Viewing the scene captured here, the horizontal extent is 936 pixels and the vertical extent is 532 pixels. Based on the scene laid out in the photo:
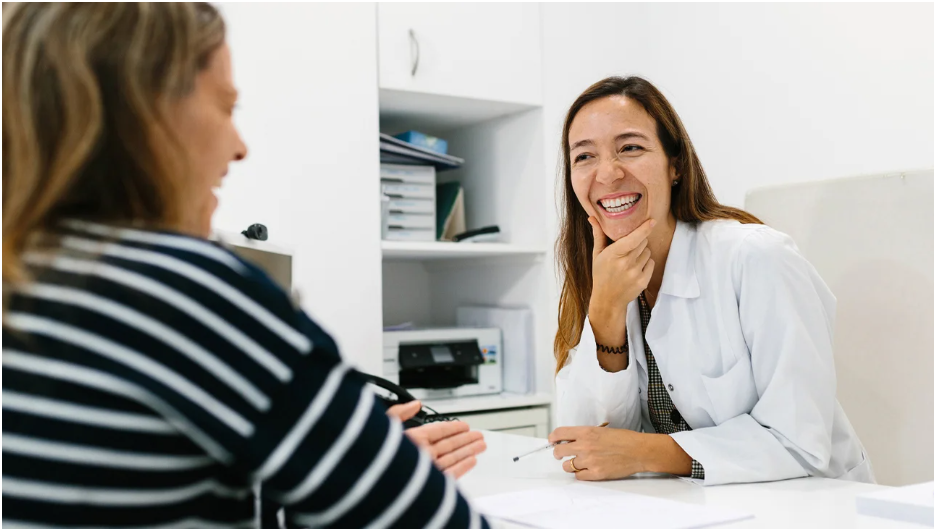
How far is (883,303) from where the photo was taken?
5.36 ft

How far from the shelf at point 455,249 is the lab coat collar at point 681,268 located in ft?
3.33

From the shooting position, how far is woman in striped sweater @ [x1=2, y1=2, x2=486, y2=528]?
507mm

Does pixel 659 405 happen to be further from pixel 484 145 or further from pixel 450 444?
pixel 484 145

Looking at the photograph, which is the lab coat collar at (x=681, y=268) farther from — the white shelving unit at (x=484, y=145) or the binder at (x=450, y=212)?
the binder at (x=450, y=212)

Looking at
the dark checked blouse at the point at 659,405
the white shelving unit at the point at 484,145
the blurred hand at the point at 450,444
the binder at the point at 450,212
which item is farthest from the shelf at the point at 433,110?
the blurred hand at the point at 450,444

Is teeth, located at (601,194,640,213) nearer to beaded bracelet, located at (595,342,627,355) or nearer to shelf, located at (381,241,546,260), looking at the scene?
beaded bracelet, located at (595,342,627,355)

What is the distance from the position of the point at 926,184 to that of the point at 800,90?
0.91m

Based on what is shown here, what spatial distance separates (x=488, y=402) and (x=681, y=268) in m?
1.15

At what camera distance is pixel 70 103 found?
55 cm

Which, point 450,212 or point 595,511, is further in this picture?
point 450,212

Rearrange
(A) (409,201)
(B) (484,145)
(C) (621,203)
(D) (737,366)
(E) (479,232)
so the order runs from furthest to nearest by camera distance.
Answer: (B) (484,145) → (E) (479,232) → (A) (409,201) → (C) (621,203) → (D) (737,366)

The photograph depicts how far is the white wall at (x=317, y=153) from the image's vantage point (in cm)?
218

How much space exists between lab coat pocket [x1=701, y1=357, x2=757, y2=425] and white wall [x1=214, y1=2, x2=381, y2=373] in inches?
44.9

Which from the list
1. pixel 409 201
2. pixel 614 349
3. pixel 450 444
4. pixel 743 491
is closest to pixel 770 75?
pixel 409 201
